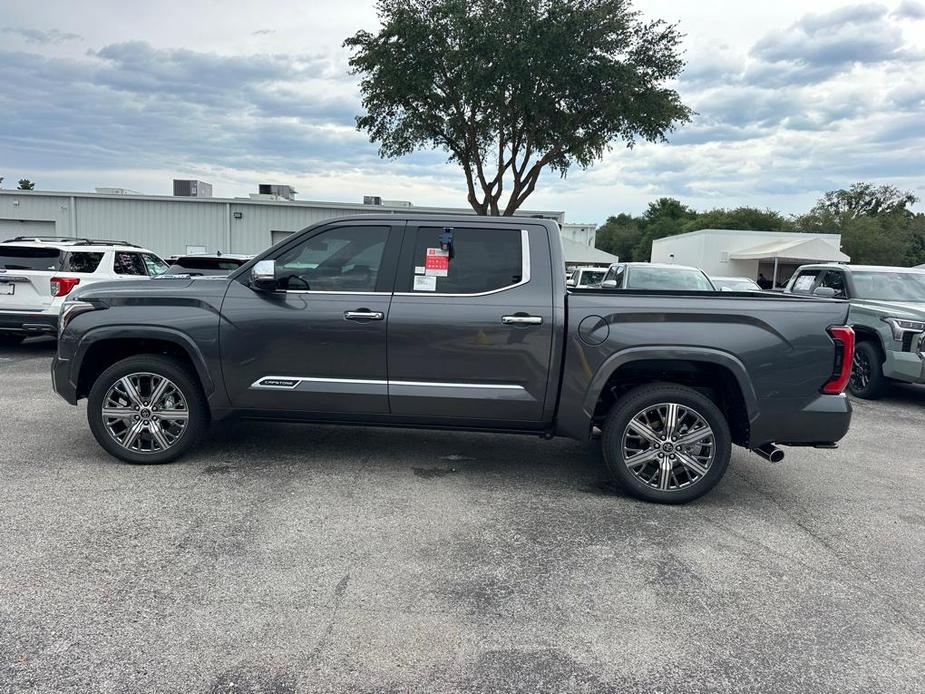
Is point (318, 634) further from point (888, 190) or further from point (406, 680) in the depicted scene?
point (888, 190)

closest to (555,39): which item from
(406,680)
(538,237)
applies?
(538,237)

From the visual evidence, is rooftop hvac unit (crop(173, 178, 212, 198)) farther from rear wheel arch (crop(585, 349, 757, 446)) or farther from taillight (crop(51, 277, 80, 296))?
rear wheel arch (crop(585, 349, 757, 446))

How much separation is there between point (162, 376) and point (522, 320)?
267 centimetres

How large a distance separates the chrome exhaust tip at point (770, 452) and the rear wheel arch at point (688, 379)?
108 mm

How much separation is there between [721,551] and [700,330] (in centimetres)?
142

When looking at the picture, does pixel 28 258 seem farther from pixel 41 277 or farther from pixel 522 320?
pixel 522 320

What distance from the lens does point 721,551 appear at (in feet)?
12.8

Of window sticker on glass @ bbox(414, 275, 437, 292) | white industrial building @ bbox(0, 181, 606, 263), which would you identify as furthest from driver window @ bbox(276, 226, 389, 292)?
white industrial building @ bbox(0, 181, 606, 263)

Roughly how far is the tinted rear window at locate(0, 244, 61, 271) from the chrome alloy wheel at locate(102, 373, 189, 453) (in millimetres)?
5890

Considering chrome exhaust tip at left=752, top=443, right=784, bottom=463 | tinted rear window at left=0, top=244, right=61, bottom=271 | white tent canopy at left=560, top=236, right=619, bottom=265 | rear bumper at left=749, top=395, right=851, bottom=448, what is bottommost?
chrome exhaust tip at left=752, top=443, right=784, bottom=463

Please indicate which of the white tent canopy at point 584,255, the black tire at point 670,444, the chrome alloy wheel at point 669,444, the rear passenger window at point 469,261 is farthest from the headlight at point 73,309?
the white tent canopy at point 584,255

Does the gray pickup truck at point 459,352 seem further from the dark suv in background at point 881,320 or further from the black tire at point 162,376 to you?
the dark suv in background at point 881,320

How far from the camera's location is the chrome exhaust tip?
438 centimetres

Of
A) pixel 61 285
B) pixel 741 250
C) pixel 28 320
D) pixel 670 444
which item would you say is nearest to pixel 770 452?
pixel 670 444
